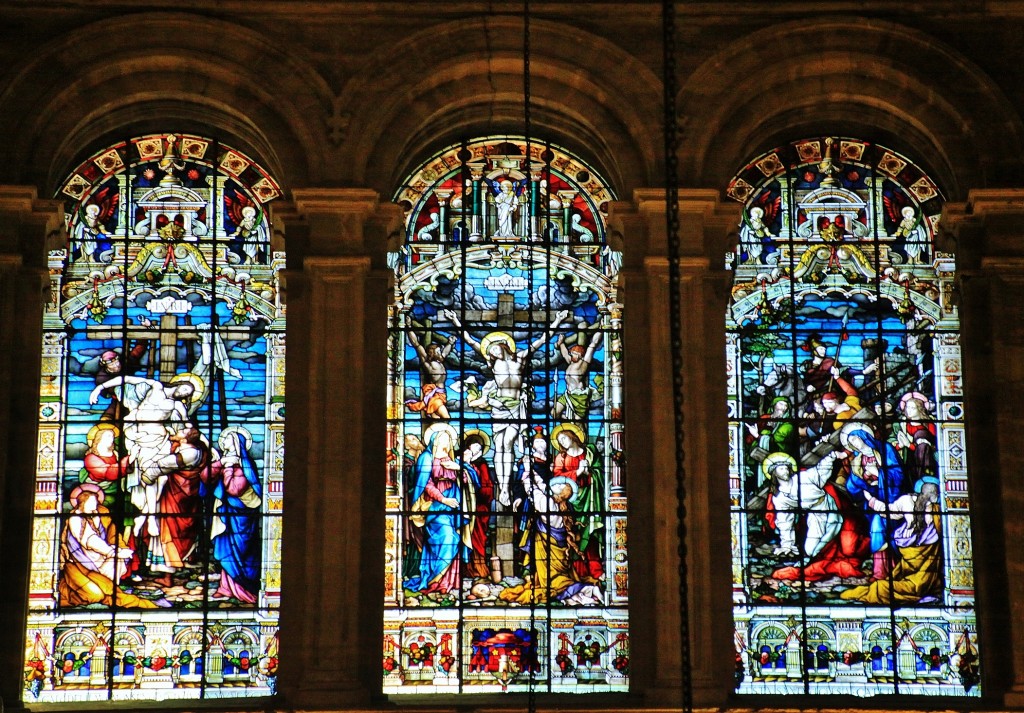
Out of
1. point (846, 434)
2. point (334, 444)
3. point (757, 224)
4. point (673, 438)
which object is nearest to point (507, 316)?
point (673, 438)

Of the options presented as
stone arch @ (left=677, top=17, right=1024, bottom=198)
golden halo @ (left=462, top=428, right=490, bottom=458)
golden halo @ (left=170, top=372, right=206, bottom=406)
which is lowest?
golden halo @ (left=462, top=428, right=490, bottom=458)

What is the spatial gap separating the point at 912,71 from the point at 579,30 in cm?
288

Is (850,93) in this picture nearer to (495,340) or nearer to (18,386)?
(495,340)

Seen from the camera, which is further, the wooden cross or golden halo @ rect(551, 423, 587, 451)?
the wooden cross

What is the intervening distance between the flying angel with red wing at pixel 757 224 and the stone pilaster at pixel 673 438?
869 millimetres

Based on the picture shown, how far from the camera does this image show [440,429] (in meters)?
18.2

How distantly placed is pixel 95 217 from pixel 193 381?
71.1 inches

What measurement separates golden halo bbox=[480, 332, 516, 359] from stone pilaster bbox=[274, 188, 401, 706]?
1.09 meters

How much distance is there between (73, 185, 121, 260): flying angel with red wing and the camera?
61.2ft

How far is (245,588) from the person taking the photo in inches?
696

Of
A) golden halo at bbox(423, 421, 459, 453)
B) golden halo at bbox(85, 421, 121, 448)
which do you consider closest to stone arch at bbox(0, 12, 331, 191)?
golden halo at bbox(85, 421, 121, 448)

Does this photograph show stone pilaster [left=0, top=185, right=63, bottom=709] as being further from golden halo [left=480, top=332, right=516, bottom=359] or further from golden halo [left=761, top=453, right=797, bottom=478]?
golden halo [left=761, top=453, right=797, bottom=478]

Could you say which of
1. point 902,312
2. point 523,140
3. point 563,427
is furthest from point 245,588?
point 902,312

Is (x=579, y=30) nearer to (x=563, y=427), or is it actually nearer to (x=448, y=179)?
(x=448, y=179)
